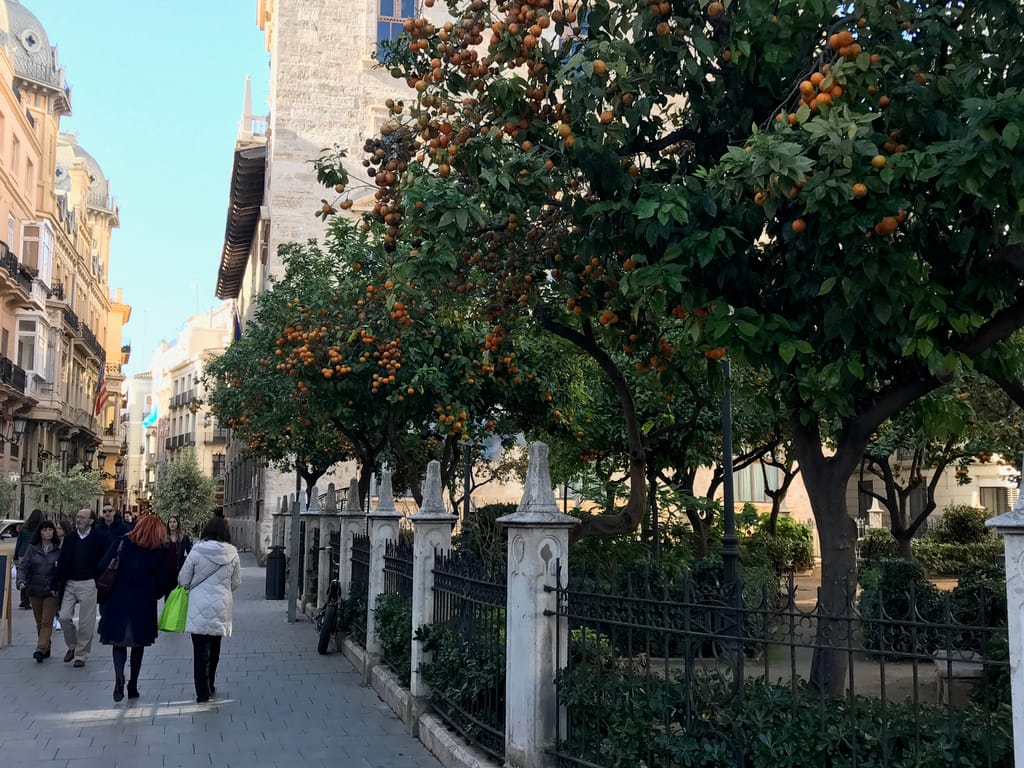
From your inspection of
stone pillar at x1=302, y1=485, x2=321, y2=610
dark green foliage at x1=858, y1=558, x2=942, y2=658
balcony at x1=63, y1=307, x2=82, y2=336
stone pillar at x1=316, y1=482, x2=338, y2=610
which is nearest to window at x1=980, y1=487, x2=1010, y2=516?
stone pillar at x1=302, y1=485, x2=321, y2=610

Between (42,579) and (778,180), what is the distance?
11.0 metres

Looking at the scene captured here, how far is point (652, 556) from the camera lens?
51.2 feet

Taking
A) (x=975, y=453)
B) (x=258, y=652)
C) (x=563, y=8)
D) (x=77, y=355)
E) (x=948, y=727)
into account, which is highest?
(x=77, y=355)

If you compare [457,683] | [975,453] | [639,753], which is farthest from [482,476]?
[639,753]

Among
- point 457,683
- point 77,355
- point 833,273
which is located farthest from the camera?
point 77,355

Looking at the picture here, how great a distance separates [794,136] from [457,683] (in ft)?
15.5

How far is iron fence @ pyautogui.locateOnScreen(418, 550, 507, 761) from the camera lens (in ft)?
23.9

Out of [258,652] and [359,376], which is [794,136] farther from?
[258,652]

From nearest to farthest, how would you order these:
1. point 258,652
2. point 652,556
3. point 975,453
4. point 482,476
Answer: point 258,652, point 652,556, point 975,453, point 482,476

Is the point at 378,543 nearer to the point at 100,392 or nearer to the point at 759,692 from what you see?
the point at 759,692

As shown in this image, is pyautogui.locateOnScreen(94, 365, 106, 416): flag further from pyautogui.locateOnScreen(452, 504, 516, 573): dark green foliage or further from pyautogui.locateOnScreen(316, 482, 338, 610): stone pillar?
pyautogui.locateOnScreen(452, 504, 516, 573): dark green foliage

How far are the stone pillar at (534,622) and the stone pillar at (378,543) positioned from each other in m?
4.74

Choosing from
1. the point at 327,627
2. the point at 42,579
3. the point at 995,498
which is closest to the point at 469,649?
the point at 327,627

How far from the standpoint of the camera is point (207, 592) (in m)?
10.1
